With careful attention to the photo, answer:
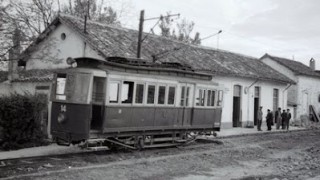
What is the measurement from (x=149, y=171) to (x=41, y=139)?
19.9 ft

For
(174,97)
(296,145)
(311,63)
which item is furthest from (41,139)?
(311,63)

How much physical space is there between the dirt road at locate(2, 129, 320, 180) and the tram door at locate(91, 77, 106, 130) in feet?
3.65

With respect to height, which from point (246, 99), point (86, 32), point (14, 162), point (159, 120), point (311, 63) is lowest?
point (14, 162)

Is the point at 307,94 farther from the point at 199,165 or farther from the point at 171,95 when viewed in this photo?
the point at 199,165

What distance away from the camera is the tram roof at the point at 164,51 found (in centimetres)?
2081

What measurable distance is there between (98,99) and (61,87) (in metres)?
1.25

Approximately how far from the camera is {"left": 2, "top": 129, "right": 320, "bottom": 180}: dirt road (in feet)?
35.4

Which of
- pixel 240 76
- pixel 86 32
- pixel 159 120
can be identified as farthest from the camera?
pixel 240 76

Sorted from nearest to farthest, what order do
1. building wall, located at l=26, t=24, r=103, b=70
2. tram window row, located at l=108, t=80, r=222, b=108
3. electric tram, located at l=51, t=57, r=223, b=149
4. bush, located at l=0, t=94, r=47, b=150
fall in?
electric tram, located at l=51, t=57, r=223, b=149
tram window row, located at l=108, t=80, r=222, b=108
bush, located at l=0, t=94, r=47, b=150
building wall, located at l=26, t=24, r=103, b=70

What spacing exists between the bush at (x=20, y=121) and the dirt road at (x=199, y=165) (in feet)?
10.8

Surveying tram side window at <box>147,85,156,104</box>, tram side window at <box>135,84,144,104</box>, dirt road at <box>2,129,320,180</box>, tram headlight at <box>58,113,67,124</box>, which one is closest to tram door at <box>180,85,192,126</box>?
dirt road at <box>2,129,320,180</box>

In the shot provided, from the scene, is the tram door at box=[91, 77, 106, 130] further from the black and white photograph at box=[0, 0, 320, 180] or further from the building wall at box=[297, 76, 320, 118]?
the building wall at box=[297, 76, 320, 118]

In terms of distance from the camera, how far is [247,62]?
32312 mm

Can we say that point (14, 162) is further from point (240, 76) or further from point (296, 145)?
point (240, 76)
